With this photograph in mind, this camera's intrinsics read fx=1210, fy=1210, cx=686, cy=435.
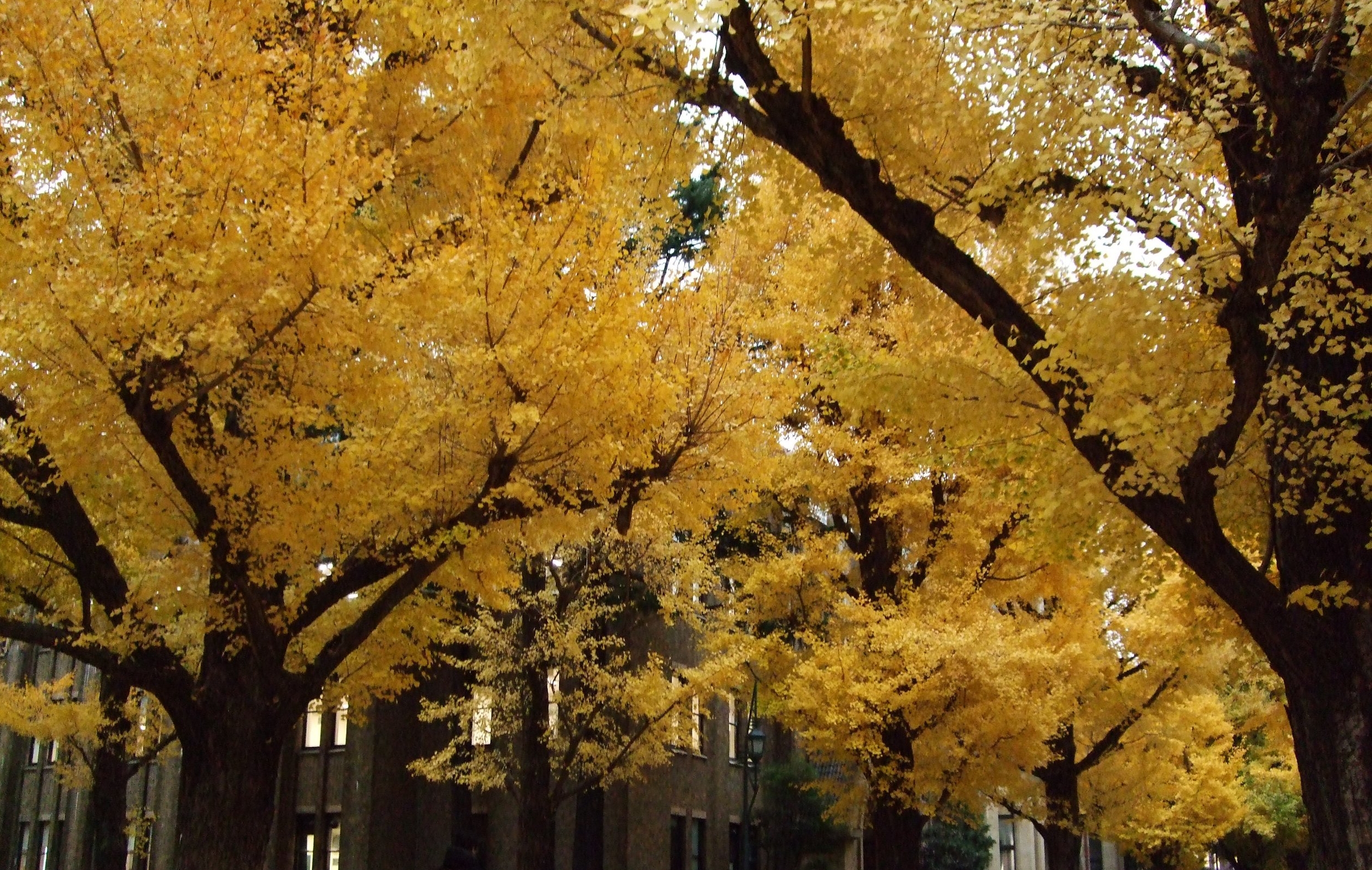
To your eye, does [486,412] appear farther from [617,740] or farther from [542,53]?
[617,740]

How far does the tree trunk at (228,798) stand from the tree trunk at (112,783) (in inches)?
296

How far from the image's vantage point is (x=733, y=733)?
29.0 m

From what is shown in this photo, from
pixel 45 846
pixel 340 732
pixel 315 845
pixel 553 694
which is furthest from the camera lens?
pixel 45 846

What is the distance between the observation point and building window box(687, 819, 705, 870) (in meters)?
26.2

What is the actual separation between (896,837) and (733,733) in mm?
11794

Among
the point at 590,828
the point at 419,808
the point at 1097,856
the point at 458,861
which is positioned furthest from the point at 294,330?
the point at 1097,856

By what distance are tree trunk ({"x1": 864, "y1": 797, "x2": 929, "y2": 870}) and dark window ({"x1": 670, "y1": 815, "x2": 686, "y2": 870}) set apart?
8.65 metres

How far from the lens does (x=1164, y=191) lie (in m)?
7.18

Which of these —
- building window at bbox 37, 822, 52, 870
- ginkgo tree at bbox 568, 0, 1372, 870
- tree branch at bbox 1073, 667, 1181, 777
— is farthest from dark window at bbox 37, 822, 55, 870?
ginkgo tree at bbox 568, 0, 1372, 870

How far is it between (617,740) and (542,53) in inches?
539

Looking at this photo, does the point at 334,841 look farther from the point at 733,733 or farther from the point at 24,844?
the point at 24,844

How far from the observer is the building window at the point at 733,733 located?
2819 centimetres

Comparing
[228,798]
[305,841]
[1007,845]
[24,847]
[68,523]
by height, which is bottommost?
[1007,845]

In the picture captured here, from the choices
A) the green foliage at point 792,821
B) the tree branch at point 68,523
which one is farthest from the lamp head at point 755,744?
the tree branch at point 68,523
